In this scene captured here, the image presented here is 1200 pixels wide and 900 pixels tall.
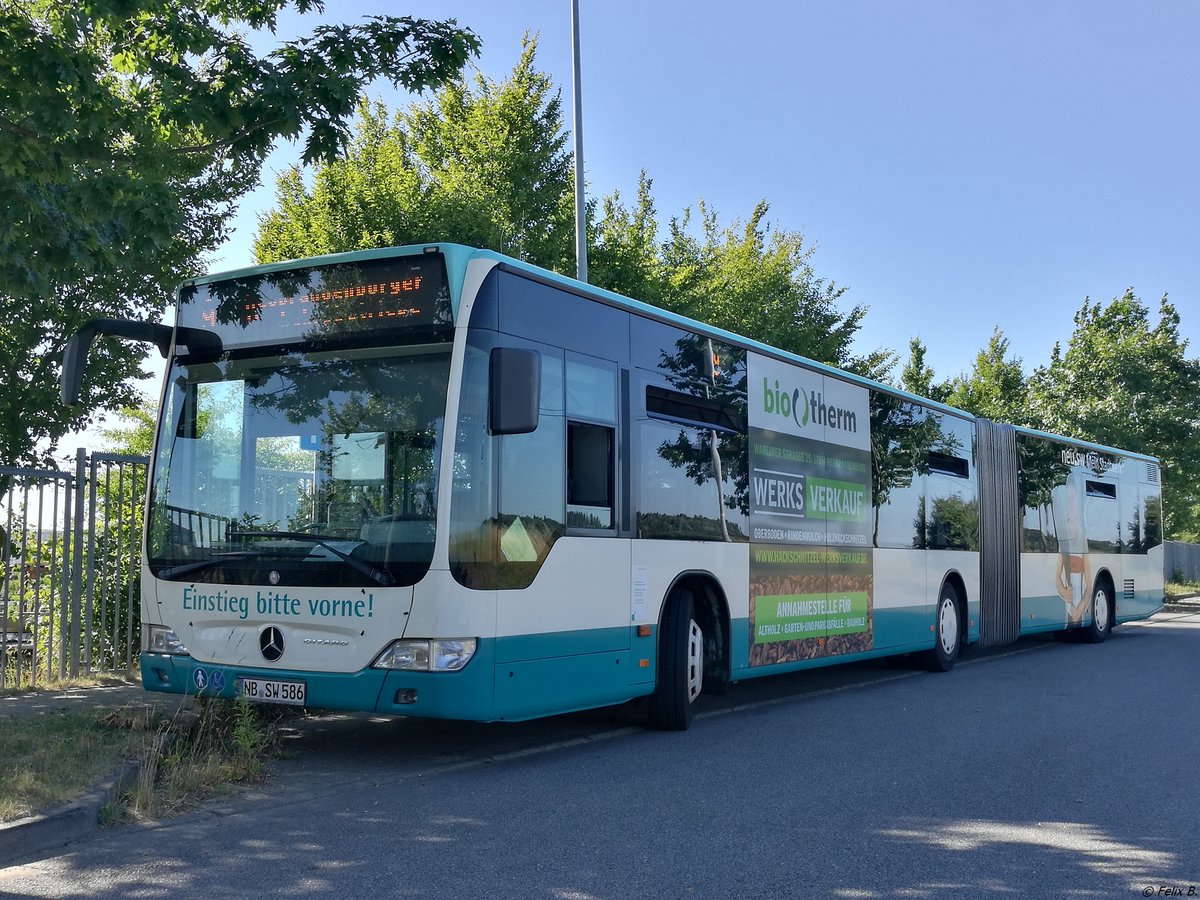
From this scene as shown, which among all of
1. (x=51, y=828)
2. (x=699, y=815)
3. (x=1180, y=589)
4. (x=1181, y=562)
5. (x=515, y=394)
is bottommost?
(x=699, y=815)

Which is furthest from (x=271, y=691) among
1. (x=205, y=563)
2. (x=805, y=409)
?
(x=805, y=409)

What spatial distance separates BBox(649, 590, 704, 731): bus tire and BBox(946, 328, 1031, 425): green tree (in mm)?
35909

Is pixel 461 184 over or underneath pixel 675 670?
over

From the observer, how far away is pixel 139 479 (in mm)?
11211

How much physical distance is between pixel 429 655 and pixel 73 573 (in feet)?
16.7

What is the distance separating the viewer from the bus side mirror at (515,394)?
712cm

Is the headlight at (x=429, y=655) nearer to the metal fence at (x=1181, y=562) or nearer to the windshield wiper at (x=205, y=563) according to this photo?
the windshield wiper at (x=205, y=563)

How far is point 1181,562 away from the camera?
4300 centimetres

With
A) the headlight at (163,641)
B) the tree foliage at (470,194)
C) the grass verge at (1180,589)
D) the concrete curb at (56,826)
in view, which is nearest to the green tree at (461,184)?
the tree foliage at (470,194)

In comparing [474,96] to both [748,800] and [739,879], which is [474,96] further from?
[739,879]

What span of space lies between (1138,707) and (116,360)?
12.6 m

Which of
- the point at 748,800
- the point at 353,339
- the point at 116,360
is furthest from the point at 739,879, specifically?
the point at 116,360

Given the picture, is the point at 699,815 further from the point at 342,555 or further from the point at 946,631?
the point at 946,631

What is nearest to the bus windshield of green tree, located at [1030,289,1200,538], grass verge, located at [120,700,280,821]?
grass verge, located at [120,700,280,821]
